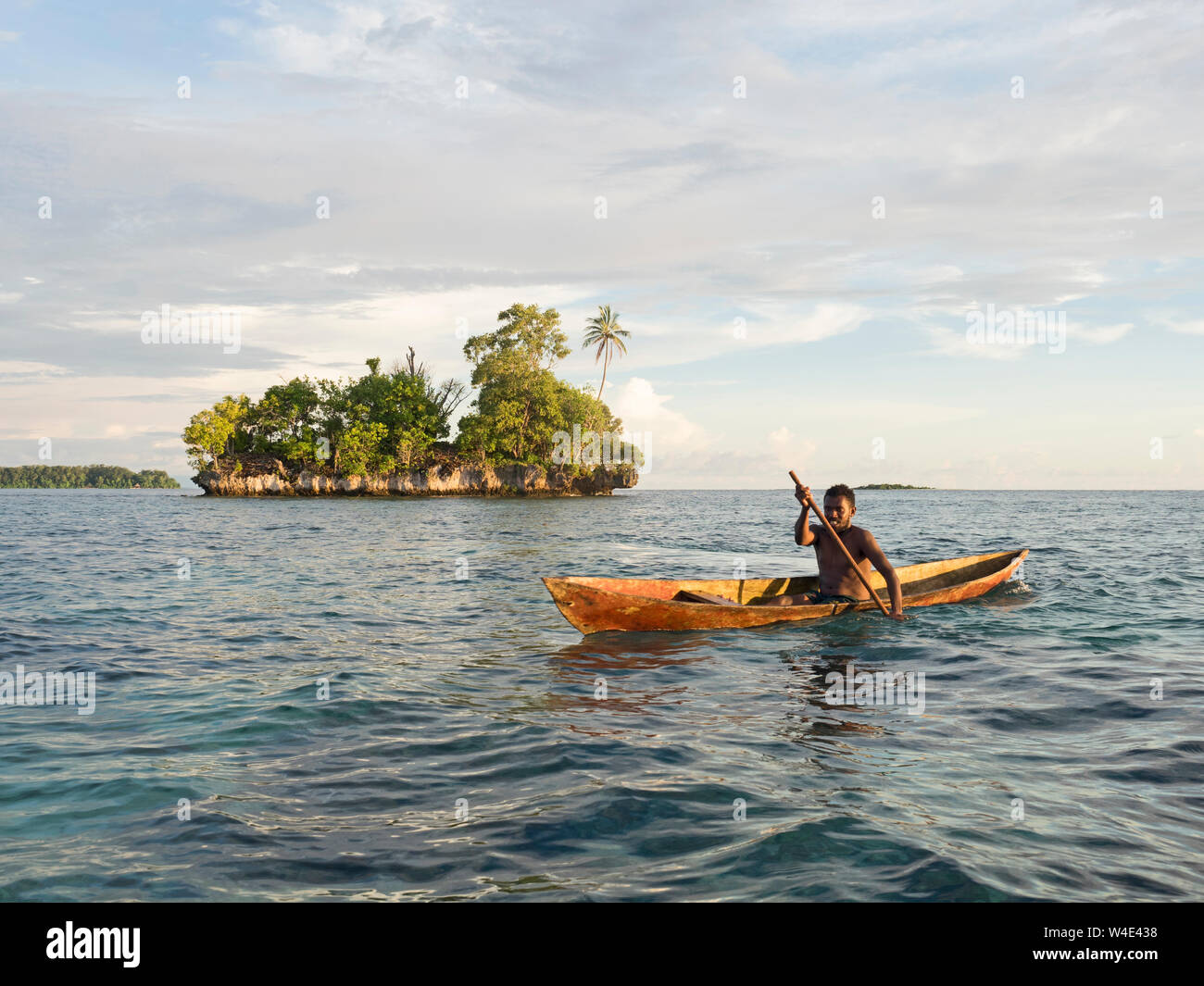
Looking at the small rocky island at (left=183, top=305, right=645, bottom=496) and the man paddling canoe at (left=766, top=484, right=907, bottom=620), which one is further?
the small rocky island at (left=183, top=305, right=645, bottom=496)

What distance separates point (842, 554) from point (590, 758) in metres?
6.78

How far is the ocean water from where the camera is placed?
4.12 meters

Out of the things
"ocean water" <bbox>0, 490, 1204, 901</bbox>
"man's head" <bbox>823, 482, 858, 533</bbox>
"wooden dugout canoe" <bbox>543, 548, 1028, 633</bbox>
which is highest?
"man's head" <bbox>823, 482, 858, 533</bbox>

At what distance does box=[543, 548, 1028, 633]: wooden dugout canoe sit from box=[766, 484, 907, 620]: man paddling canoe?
0.32 metres

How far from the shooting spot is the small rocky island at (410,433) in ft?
242

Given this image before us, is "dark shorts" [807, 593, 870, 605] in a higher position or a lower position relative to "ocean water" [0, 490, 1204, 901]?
higher

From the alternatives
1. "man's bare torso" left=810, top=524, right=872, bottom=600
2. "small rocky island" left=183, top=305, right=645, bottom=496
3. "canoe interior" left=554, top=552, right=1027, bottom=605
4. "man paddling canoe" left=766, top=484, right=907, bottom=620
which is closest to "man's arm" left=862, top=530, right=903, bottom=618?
"man paddling canoe" left=766, top=484, right=907, bottom=620

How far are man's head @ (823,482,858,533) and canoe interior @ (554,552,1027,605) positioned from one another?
3.64ft

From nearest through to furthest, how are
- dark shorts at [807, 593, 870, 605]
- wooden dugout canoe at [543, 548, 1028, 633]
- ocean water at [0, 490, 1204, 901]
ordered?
ocean water at [0, 490, 1204, 901] < wooden dugout canoe at [543, 548, 1028, 633] < dark shorts at [807, 593, 870, 605]

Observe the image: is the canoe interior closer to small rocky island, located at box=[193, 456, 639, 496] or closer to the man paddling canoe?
the man paddling canoe

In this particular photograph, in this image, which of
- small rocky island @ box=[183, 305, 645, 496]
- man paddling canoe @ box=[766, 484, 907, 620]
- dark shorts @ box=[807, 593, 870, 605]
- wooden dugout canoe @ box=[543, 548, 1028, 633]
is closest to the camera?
wooden dugout canoe @ box=[543, 548, 1028, 633]

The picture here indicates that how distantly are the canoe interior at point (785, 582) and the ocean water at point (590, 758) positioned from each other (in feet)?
2.57

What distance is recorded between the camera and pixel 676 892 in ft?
12.7
